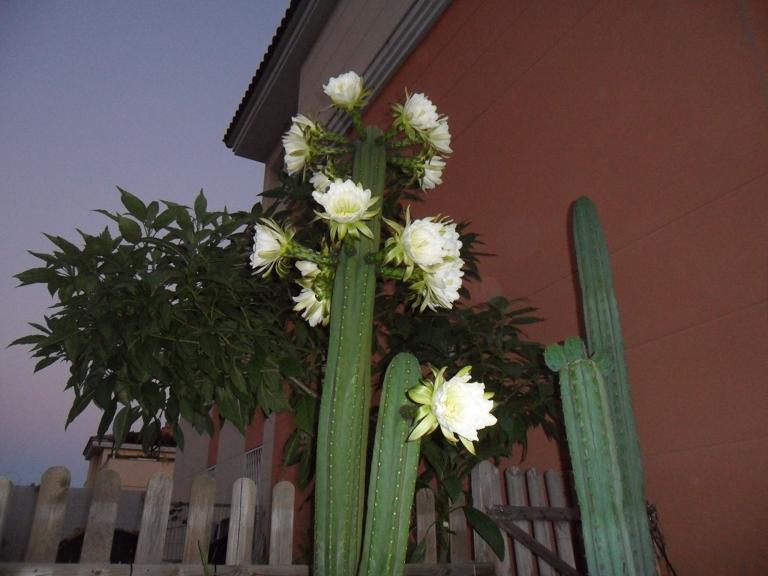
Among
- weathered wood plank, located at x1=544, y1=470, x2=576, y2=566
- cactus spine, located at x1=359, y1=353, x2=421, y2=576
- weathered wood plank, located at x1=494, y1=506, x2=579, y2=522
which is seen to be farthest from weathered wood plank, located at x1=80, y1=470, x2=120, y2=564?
weathered wood plank, located at x1=544, y1=470, x2=576, y2=566

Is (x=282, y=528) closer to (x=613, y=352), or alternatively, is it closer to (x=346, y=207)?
(x=613, y=352)

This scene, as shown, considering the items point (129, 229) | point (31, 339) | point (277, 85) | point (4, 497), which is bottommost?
point (4, 497)

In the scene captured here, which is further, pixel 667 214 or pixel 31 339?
pixel 667 214

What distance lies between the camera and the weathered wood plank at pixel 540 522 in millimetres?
2367

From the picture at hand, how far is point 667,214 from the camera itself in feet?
7.29

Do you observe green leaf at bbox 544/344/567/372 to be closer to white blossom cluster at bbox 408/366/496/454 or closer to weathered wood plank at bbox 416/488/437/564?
white blossom cluster at bbox 408/366/496/454

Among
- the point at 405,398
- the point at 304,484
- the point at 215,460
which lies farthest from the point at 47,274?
the point at 215,460

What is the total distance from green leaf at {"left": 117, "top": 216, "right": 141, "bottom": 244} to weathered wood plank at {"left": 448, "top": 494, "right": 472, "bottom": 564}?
1.71m

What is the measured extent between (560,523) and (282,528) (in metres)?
1.30

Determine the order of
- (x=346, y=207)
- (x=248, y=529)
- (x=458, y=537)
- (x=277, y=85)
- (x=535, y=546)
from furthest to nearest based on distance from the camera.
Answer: (x=277, y=85), (x=458, y=537), (x=535, y=546), (x=248, y=529), (x=346, y=207)

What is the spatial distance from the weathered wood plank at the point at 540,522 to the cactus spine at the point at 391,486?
192 centimetres

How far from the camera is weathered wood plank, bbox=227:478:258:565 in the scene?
1943mm

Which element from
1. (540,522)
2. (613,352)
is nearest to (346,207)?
(613,352)

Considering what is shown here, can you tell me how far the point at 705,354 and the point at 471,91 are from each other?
265 centimetres
